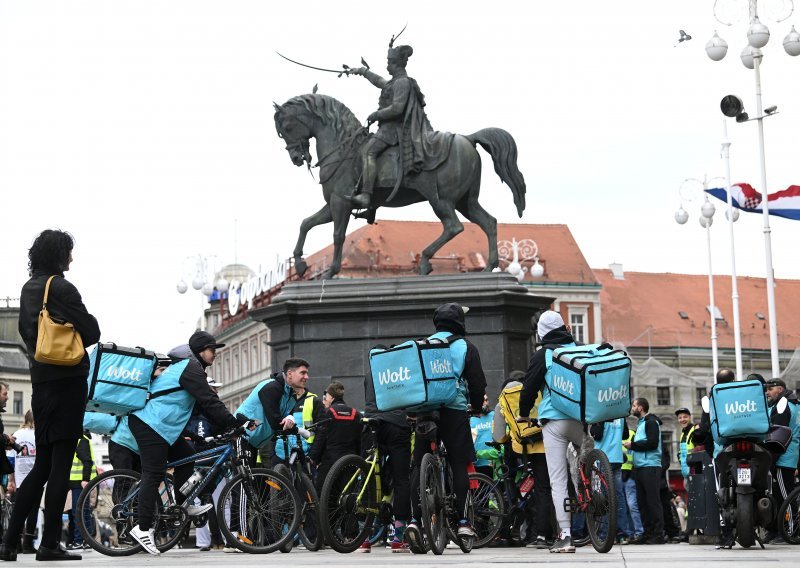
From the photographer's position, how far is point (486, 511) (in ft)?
42.5

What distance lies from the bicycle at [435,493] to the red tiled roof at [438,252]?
213 feet

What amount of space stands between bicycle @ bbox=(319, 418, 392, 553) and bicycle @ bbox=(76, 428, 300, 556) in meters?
0.36

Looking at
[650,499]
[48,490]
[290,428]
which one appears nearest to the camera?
[48,490]

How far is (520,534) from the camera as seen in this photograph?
48.4 feet

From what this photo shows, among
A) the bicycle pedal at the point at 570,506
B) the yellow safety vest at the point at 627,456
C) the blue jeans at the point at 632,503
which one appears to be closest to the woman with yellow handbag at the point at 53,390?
the bicycle pedal at the point at 570,506

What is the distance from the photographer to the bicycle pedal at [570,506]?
40.3ft

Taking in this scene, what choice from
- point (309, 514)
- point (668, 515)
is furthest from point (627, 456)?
point (309, 514)

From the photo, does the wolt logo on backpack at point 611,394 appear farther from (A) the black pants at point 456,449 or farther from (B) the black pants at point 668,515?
(B) the black pants at point 668,515

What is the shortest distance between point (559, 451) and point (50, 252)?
13.8 ft

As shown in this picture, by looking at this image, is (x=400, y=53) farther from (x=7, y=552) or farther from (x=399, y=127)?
(x=7, y=552)

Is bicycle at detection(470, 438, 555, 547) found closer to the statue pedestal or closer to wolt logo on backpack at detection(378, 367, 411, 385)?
wolt logo on backpack at detection(378, 367, 411, 385)

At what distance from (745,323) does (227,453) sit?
86.1m

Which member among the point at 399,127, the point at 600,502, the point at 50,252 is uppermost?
the point at 399,127

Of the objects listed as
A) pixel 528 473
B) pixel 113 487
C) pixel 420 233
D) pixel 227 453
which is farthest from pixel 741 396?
pixel 420 233
